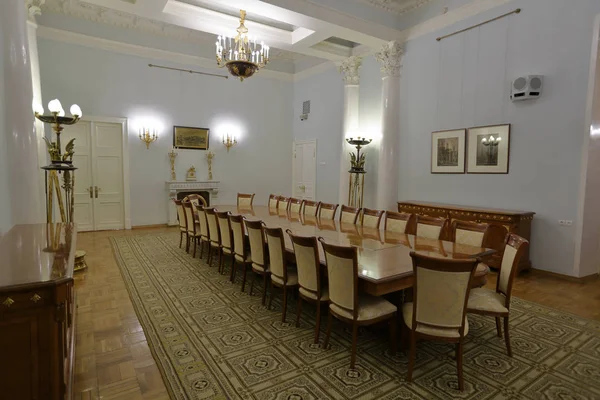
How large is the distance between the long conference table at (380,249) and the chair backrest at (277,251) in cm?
10

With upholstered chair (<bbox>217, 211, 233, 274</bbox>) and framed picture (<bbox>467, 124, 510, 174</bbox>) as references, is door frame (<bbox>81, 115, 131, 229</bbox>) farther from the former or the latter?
framed picture (<bbox>467, 124, 510, 174</bbox>)

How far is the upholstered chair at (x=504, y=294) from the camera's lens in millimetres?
2490

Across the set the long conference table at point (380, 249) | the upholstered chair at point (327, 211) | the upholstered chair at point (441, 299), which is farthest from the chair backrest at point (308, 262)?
the upholstered chair at point (327, 211)

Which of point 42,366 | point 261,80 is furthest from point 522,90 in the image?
point 261,80

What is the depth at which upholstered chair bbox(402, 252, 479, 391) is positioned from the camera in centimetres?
204

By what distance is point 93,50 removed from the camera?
704cm

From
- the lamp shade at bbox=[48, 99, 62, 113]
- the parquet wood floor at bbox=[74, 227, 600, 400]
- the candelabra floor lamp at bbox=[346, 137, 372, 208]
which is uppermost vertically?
the lamp shade at bbox=[48, 99, 62, 113]

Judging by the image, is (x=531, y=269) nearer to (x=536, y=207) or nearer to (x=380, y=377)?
(x=536, y=207)

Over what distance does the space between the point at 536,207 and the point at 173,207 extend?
722cm

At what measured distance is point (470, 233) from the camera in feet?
11.0

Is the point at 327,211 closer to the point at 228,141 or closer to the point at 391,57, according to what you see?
the point at 391,57

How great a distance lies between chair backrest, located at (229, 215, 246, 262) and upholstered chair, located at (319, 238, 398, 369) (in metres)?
1.53

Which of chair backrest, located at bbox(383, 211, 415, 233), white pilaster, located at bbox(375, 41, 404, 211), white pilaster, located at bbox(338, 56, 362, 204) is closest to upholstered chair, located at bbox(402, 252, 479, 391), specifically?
chair backrest, located at bbox(383, 211, 415, 233)

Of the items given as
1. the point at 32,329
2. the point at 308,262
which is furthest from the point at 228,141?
the point at 32,329
